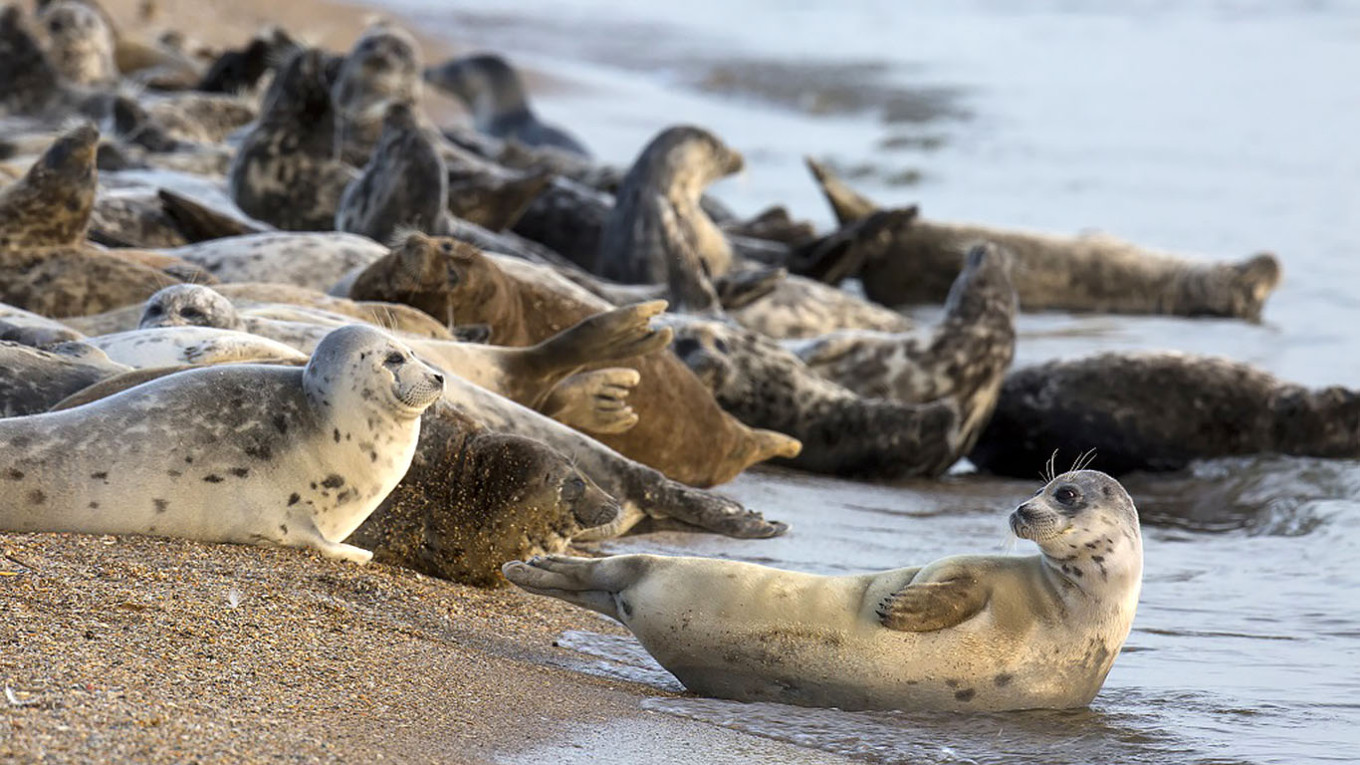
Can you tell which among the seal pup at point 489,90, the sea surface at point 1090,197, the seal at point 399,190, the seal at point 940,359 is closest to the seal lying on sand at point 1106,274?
the sea surface at point 1090,197

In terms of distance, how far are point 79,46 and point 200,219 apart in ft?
27.9

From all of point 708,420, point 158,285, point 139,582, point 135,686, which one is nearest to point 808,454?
point 708,420

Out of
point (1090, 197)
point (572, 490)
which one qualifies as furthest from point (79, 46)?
point (572, 490)

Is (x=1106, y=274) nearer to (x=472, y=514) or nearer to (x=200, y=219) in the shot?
(x=200, y=219)

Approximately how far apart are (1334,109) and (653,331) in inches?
672

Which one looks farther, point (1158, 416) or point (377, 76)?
point (377, 76)

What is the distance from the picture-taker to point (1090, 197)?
57.2 feet

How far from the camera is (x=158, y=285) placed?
605 centimetres

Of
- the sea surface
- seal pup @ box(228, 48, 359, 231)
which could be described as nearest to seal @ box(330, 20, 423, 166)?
seal pup @ box(228, 48, 359, 231)

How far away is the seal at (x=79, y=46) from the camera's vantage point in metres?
15.2

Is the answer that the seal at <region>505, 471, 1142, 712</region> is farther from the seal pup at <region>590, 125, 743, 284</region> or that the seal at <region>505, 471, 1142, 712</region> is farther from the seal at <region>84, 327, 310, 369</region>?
the seal pup at <region>590, 125, 743, 284</region>

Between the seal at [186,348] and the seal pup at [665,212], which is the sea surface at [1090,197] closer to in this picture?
the seal at [186,348]

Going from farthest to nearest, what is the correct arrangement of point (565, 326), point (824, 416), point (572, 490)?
1. point (824, 416)
2. point (565, 326)
3. point (572, 490)

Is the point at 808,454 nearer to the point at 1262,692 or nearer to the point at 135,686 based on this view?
the point at 1262,692
